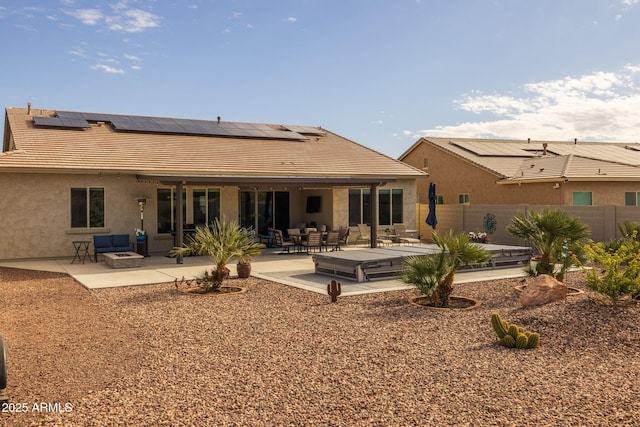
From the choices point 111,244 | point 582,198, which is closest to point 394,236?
point 582,198

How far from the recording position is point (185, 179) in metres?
17.1

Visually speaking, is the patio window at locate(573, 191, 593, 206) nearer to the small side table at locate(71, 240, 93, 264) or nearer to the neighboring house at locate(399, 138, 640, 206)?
the neighboring house at locate(399, 138, 640, 206)

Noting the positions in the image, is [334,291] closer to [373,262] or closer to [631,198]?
[373,262]

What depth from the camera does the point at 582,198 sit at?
24531mm

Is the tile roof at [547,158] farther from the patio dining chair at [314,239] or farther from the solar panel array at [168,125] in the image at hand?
the patio dining chair at [314,239]

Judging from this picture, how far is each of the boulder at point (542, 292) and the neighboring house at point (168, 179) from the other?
10419 mm

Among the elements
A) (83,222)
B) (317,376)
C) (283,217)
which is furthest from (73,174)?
(317,376)

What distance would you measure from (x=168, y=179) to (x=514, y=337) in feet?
40.9

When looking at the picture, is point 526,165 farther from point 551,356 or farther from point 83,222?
point 551,356

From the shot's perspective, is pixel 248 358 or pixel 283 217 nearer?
pixel 248 358

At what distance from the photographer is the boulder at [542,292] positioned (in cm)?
999

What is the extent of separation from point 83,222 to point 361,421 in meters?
16.0

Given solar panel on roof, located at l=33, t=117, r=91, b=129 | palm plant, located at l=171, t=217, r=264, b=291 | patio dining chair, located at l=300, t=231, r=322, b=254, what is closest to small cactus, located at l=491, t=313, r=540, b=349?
palm plant, located at l=171, t=217, r=264, b=291

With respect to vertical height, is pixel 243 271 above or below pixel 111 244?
below
